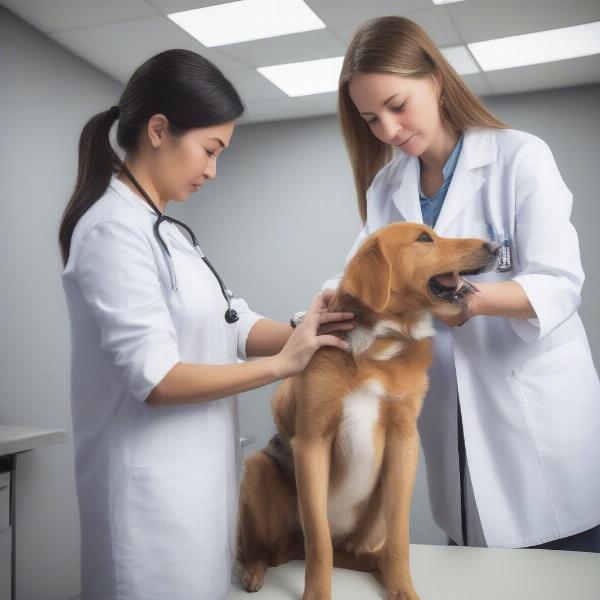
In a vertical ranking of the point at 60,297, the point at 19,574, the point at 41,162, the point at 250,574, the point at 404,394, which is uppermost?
the point at 41,162

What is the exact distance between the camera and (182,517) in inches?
42.8

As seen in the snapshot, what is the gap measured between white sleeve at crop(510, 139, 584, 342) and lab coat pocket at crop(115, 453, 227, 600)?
643 mm

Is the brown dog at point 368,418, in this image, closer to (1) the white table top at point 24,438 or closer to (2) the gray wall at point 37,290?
(1) the white table top at point 24,438

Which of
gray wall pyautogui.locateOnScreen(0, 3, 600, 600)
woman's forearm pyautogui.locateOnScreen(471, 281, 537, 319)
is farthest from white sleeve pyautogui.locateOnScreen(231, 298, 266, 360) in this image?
gray wall pyautogui.locateOnScreen(0, 3, 600, 600)

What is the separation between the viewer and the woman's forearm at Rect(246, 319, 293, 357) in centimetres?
138

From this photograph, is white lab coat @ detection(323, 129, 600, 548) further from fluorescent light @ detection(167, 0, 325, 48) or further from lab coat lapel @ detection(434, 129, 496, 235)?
fluorescent light @ detection(167, 0, 325, 48)

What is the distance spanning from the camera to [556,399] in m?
1.38

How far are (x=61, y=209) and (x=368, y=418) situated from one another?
331 cm

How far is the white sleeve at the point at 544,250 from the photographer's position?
124cm

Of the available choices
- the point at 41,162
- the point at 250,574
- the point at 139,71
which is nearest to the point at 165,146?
the point at 139,71

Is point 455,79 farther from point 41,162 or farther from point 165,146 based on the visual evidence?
point 41,162

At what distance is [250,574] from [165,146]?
0.75m

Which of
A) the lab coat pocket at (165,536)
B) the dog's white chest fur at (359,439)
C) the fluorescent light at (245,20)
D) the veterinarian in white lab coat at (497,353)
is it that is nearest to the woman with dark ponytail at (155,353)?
the lab coat pocket at (165,536)

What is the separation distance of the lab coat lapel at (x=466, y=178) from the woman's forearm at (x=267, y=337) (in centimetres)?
37
